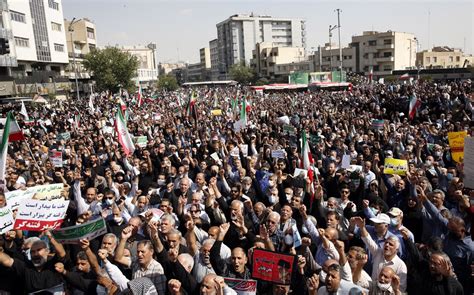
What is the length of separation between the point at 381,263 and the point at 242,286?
1.52 meters

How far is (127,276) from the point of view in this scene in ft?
13.7

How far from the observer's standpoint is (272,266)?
371 centimetres

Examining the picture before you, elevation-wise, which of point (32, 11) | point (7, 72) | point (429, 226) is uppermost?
point (32, 11)

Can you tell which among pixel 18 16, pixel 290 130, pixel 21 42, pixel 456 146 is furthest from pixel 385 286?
pixel 18 16

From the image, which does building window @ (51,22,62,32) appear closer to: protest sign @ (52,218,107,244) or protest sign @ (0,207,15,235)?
protest sign @ (0,207,15,235)

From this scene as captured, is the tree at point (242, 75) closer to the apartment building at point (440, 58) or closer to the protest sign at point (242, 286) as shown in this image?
the apartment building at point (440, 58)

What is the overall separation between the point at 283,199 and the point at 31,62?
154 ft

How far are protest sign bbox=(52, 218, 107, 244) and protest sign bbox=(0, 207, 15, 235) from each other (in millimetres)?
945

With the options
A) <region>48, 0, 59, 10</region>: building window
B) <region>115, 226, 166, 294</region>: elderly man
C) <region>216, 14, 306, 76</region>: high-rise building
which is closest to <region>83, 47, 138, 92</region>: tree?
<region>48, 0, 59, 10</region>: building window

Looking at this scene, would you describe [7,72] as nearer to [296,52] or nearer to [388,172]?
[388,172]

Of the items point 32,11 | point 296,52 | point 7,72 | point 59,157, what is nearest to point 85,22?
point 32,11

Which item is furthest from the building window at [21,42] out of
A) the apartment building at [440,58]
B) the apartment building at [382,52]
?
the apartment building at [440,58]

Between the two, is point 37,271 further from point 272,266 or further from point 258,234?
point 258,234

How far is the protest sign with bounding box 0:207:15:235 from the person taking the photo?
4.76 meters
